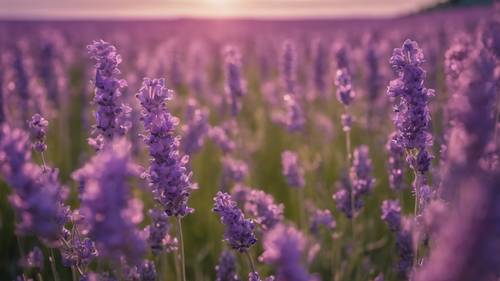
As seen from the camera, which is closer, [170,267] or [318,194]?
[170,267]

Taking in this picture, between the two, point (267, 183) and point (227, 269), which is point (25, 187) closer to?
point (227, 269)

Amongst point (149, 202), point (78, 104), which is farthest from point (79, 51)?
point (149, 202)

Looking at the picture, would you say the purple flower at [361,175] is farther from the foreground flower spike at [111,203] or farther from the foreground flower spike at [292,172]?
the foreground flower spike at [111,203]

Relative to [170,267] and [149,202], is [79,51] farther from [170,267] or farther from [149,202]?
[170,267]

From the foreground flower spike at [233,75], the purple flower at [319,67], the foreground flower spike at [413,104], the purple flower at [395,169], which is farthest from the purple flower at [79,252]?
the purple flower at [319,67]

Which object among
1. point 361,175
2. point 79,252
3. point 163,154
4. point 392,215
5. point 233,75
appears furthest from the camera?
point 233,75

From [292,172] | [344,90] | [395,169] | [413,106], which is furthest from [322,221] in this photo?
[413,106]
